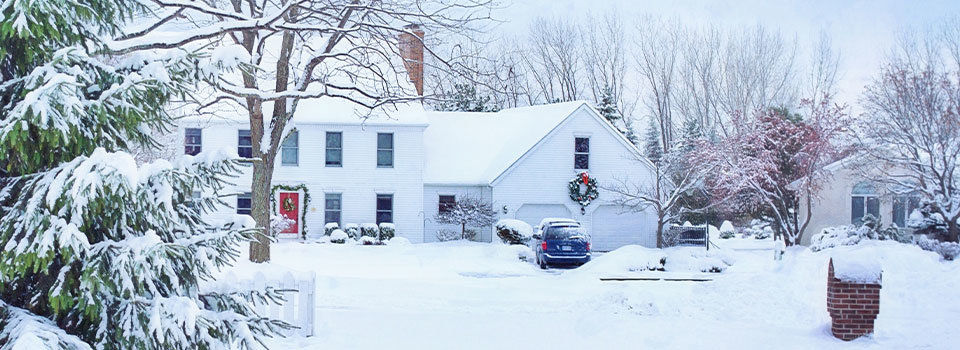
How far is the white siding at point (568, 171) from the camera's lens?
36312mm

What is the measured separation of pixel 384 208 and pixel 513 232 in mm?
6529

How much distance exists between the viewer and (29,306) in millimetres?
6000

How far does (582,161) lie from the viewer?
3734 centimetres

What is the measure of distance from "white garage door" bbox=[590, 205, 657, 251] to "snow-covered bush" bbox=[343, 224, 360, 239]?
→ 9.57m

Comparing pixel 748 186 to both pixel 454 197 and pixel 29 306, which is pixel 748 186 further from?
pixel 29 306

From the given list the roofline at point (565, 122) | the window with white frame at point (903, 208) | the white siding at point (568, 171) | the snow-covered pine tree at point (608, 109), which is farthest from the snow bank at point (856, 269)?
the snow-covered pine tree at point (608, 109)

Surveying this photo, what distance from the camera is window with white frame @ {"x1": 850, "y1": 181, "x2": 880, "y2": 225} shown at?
1455 inches

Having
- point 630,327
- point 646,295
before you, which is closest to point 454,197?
point 646,295

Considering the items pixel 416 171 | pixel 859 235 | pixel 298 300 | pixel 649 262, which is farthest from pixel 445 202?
pixel 298 300

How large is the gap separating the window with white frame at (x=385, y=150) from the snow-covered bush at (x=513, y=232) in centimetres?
612

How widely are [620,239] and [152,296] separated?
107 ft

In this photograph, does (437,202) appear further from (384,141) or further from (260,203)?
(260,203)

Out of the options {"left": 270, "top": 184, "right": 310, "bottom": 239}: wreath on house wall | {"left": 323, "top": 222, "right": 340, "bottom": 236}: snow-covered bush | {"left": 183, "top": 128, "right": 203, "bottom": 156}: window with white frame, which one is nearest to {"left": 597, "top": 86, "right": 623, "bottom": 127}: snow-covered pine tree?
{"left": 323, "top": 222, "right": 340, "bottom": 236}: snow-covered bush

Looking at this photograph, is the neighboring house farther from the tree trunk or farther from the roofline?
the tree trunk
